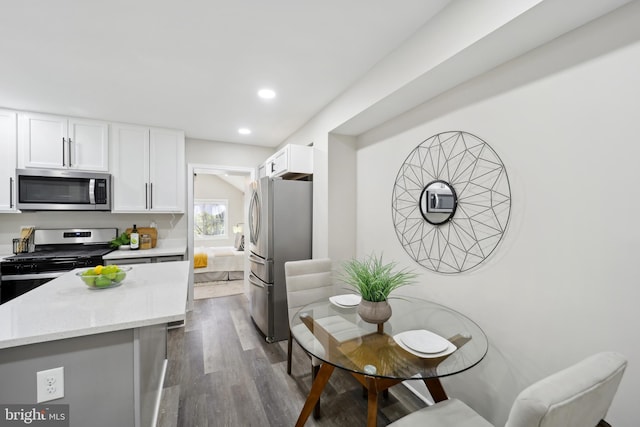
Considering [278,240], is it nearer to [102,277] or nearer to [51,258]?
[102,277]

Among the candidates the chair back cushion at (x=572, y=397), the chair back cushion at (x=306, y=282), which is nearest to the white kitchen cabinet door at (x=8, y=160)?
the chair back cushion at (x=306, y=282)

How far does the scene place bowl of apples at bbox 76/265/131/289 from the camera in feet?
4.91

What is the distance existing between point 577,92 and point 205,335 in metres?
3.67

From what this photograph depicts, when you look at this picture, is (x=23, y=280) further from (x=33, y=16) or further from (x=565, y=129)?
(x=565, y=129)

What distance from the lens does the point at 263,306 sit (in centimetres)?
297

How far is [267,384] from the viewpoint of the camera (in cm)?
218

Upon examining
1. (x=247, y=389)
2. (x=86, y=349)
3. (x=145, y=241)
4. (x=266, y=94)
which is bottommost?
(x=247, y=389)

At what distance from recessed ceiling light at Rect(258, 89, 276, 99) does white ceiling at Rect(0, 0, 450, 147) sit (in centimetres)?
7

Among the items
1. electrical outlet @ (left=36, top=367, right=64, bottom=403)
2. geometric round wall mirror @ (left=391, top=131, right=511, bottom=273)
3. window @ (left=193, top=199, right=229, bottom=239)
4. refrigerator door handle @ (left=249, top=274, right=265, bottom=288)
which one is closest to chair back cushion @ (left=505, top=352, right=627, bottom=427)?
geometric round wall mirror @ (left=391, top=131, right=511, bottom=273)

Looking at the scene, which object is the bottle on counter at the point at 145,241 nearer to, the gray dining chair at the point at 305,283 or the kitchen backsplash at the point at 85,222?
the kitchen backsplash at the point at 85,222

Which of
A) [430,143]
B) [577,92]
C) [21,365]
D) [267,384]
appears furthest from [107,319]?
[577,92]

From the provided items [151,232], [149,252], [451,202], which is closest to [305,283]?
[451,202]

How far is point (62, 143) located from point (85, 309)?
2857mm

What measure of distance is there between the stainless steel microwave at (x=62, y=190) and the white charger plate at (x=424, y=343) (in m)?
3.54
